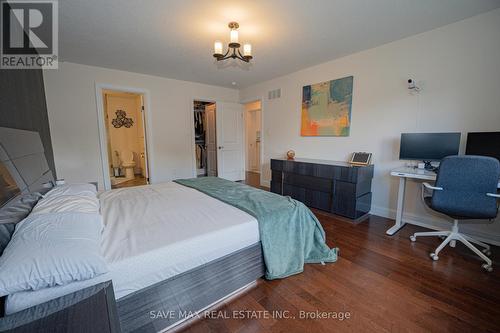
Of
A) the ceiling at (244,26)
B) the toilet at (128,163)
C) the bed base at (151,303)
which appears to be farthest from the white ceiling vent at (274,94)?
the toilet at (128,163)

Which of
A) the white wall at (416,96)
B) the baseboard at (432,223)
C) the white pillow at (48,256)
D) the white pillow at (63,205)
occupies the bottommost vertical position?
the baseboard at (432,223)

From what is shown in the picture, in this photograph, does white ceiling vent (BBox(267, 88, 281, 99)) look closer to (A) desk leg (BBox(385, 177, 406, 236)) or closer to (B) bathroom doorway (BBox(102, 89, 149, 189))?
(A) desk leg (BBox(385, 177, 406, 236))

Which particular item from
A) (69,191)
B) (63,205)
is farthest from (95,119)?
(63,205)

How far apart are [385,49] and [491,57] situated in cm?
106

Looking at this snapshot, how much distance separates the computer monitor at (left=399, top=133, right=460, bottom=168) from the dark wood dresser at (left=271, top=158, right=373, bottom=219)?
20.3 inches

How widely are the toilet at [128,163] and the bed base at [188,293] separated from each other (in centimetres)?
536

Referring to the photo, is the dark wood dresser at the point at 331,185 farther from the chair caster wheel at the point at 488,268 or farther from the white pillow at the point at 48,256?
the white pillow at the point at 48,256

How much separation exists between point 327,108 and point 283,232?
2.61 metres

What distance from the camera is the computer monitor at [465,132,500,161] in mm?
2023

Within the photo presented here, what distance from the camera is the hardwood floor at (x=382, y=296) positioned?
1324 millimetres

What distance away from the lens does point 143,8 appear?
197 centimetres

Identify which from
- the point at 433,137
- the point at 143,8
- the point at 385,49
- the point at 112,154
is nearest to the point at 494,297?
the point at 433,137

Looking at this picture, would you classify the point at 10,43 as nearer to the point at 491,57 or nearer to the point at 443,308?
the point at 443,308

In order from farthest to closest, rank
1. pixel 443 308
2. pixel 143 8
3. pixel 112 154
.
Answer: pixel 112 154 → pixel 143 8 → pixel 443 308
